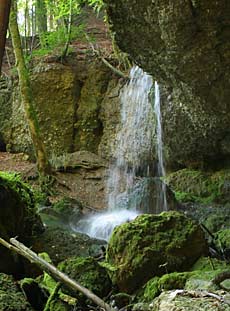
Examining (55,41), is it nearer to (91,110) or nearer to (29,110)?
(91,110)

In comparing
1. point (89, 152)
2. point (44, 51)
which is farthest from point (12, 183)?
point (44, 51)

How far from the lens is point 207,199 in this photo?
364 inches

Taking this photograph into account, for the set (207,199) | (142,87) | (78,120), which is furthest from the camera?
(78,120)

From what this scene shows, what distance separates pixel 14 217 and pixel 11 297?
8.38ft

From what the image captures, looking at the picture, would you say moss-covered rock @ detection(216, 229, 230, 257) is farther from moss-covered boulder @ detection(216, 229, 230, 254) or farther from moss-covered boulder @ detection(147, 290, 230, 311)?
moss-covered boulder @ detection(147, 290, 230, 311)

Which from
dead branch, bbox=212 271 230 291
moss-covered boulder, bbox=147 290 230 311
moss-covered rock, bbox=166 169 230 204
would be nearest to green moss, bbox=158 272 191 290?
dead branch, bbox=212 271 230 291

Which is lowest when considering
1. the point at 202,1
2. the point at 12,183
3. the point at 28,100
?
the point at 12,183

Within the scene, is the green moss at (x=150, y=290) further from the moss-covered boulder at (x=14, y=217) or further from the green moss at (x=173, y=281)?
the moss-covered boulder at (x=14, y=217)

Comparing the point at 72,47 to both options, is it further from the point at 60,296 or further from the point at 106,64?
the point at 60,296

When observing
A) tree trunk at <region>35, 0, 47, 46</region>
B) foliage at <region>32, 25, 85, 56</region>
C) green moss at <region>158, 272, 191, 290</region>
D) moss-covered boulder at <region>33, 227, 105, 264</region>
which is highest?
tree trunk at <region>35, 0, 47, 46</region>

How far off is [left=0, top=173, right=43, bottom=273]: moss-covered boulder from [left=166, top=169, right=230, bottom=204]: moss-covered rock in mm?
3915

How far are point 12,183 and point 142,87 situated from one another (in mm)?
7065

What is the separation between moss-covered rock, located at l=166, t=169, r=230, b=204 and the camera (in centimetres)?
→ 924

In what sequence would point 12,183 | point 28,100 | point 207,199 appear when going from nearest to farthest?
point 12,183, point 207,199, point 28,100
